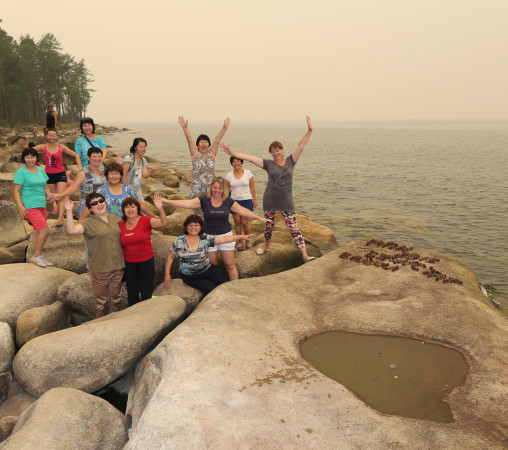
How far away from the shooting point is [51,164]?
9.88 metres

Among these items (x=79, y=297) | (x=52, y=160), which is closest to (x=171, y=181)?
(x=52, y=160)

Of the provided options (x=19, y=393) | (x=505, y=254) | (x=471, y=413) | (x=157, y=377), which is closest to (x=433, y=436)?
(x=471, y=413)

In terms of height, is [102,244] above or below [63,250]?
above

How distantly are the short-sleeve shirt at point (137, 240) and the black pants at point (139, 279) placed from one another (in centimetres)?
Answer: 15

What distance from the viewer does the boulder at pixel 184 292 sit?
751cm

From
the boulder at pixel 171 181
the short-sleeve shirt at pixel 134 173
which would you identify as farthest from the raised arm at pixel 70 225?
the boulder at pixel 171 181

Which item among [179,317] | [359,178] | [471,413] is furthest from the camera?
[359,178]

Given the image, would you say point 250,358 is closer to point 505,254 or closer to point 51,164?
point 51,164

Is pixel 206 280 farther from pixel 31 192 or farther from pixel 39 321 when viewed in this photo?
pixel 31 192

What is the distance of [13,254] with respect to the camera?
32.4 ft

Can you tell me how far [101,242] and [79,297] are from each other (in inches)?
62.4

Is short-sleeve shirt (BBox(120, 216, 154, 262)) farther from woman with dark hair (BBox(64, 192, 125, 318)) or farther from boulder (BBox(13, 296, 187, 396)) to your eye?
boulder (BBox(13, 296, 187, 396))

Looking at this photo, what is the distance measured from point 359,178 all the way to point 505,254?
75.6ft

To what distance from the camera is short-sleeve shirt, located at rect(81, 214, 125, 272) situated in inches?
262
